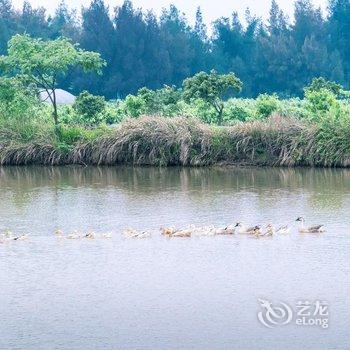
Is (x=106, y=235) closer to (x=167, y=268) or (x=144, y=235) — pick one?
(x=144, y=235)

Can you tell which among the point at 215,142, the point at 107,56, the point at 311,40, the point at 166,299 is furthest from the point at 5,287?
the point at 311,40

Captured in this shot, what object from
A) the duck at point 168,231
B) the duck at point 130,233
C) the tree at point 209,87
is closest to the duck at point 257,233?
the duck at point 168,231

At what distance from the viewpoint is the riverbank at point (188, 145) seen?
111 ft

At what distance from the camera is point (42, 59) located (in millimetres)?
36219

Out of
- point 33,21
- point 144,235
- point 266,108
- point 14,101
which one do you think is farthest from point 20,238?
point 33,21

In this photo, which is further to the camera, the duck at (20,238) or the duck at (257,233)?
the duck at (257,233)

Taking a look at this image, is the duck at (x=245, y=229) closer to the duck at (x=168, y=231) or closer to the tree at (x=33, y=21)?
the duck at (x=168, y=231)

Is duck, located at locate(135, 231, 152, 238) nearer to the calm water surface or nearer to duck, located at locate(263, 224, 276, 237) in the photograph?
the calm water surface

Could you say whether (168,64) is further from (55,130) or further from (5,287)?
(5,287)

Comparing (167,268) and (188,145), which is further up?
(188,145)
